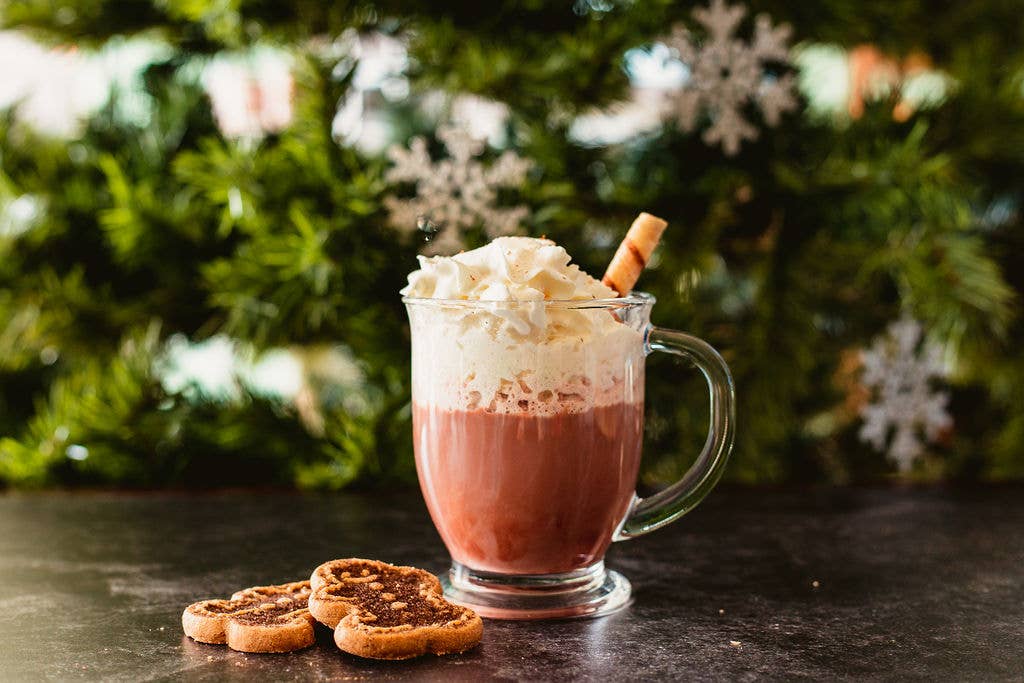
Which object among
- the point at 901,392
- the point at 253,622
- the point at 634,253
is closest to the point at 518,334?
the point at 634,253

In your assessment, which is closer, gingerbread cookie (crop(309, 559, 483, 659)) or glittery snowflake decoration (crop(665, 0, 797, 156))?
gingerbread cookie (crop(309, 559, 483, 659))

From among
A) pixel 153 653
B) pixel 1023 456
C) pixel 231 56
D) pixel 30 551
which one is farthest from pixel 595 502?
pixel 1023 456

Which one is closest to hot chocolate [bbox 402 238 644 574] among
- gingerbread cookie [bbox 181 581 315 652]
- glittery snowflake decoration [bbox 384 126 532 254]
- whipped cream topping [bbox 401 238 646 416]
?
whipped cream topping [bbox 401 238 646 416]

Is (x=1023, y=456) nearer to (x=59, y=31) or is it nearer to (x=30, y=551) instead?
(x=30, y=551)

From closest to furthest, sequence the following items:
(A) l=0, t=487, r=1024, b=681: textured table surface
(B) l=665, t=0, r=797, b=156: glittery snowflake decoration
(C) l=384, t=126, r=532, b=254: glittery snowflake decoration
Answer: (A) l=0, t=487, r=1024, b=681: textured table surface < (C) l=384, t=126, r=532, b=254: glittery snowflake decoration < (B) l=665, t=0, r=797, b=156: glittery snowflake decoration

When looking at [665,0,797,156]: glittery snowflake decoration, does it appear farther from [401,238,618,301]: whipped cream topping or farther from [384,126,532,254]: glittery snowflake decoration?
[401,238,618,301]: whipped cream topping

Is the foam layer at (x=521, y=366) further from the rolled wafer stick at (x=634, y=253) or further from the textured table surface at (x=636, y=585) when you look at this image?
the textured table surface at (x=636, y=585)

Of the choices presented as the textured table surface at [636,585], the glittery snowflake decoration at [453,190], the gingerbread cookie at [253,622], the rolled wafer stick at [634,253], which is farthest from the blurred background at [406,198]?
the gingerbread cookie at [253,622]
